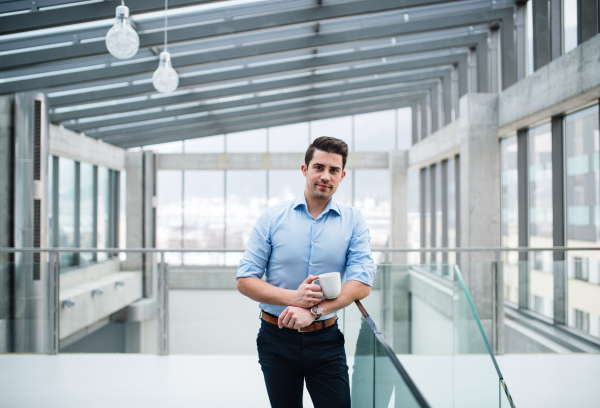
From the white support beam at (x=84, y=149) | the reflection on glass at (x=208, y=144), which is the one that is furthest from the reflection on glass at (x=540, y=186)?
the reflection on glass at (x=208, y=144)

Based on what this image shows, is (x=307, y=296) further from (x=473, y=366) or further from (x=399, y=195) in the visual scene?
(x=399, y=195)

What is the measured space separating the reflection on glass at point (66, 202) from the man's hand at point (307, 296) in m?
11.3

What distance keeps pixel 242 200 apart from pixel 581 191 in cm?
1150

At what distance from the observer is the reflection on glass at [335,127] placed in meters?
15.6

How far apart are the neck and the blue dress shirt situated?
24mm

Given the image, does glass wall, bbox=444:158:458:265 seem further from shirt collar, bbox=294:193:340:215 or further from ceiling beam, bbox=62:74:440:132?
shirt collar, bbox=294:193:340:215

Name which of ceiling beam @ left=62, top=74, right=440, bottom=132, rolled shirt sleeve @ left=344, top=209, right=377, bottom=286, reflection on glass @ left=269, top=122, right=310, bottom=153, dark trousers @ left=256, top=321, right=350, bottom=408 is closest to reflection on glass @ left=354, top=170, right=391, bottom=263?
reflection on glass @ left=269, top=122, right=310, bottom=153

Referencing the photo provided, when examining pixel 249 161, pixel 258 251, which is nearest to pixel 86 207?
pixel 249 161

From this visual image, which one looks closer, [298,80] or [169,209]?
[298,80]

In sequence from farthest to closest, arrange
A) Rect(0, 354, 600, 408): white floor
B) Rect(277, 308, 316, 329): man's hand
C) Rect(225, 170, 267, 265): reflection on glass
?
Rect(225, 170, 267, 265): reflection on glass
Rect(0, 354, 600, 408): white floor
Rect(277, 308, 316, 329): man's hand

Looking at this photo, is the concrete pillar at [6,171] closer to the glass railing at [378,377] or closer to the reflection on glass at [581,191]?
the glass railing at [378,377]

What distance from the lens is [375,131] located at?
15516 mm

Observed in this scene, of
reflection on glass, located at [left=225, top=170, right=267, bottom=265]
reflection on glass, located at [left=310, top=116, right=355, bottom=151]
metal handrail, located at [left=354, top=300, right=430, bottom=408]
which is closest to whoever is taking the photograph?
metal handrail, located at [left=354, top=300, right=430, bottom=408]

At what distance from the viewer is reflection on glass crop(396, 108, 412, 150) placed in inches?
597
